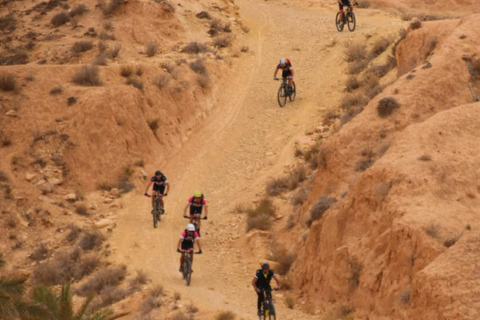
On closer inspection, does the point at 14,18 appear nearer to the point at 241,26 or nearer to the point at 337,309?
the point at 241,26

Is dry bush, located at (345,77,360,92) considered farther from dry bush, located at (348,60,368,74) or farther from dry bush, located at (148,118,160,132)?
dry bush, located at (148,118,160,132)

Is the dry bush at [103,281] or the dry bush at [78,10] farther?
the dry bush at [78,10]

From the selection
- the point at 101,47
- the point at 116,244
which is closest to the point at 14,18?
the point at 101,47

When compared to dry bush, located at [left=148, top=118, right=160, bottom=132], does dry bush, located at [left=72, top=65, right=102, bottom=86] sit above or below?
above

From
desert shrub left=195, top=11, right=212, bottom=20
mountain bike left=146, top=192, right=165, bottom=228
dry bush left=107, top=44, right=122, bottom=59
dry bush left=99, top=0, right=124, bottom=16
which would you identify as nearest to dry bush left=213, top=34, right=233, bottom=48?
desert shrub left=195, top=11, right=212, bottom=20

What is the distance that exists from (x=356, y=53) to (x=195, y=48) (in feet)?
22.6

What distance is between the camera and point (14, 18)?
3872 centimetres

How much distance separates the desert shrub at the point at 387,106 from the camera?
73.2 feet

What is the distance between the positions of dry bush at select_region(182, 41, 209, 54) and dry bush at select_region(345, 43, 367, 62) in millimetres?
6126

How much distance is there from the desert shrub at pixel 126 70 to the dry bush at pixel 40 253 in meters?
9.11

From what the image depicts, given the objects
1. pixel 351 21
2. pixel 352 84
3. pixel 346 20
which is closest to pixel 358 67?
pixel 352 84

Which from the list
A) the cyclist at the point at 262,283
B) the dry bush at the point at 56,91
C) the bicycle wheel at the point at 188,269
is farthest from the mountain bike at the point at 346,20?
the cyclist at the point at 262,283

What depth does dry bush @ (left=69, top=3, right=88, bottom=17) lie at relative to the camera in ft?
126

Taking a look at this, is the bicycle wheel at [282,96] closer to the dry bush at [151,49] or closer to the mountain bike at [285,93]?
the mountain bike at [285,93]
